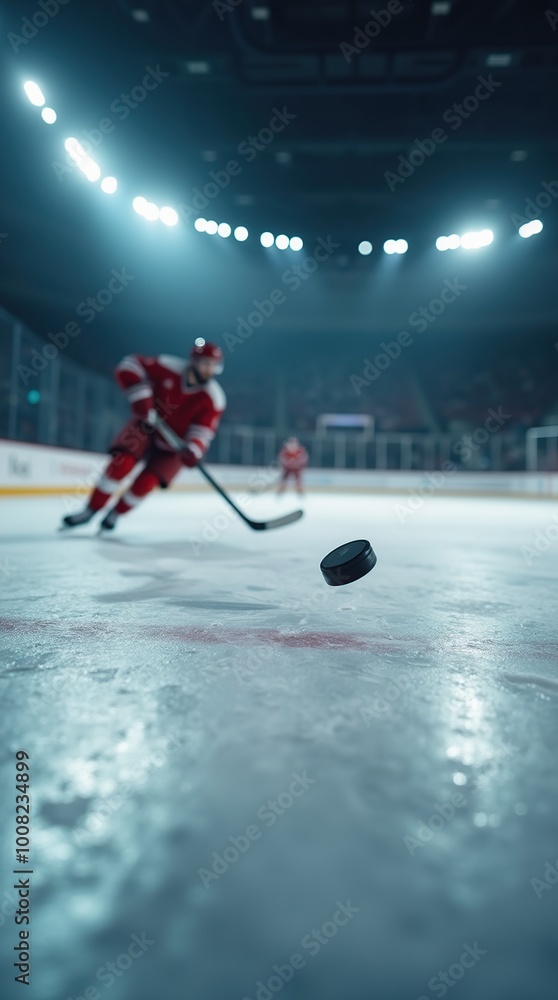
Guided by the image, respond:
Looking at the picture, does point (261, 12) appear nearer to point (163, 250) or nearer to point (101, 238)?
point (101, 238)

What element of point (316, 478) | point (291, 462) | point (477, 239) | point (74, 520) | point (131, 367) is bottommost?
point (74, 520)

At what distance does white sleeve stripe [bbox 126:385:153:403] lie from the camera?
3.63 meters

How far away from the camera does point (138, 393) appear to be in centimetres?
363

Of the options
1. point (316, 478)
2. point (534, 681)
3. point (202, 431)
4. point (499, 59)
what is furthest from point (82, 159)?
point (534, 681)

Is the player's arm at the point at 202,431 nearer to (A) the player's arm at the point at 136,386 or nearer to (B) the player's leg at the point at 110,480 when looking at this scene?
(A) the player's arm at the point at 136,386

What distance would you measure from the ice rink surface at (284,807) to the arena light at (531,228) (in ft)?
49.9

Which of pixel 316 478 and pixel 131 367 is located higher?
pixel 316 478

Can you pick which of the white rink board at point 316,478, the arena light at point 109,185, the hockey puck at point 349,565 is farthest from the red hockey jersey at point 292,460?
the hockey puck at point 349,565

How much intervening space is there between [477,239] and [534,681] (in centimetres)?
1688

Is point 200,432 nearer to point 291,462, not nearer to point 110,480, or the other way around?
point 110,480

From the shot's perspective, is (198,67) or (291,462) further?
(291,462)

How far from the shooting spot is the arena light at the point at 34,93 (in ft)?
29.5

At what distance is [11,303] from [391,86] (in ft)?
34.4

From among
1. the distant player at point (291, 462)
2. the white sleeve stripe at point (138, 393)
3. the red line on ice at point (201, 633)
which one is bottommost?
the red line on ice at point (201, 633)
